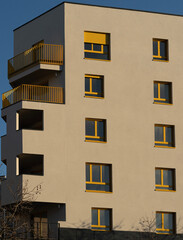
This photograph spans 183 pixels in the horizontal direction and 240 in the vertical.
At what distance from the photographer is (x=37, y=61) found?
50781 mm

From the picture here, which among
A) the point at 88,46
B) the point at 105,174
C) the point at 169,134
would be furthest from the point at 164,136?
the point at 88,46

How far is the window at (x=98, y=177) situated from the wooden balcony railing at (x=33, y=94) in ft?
15.3

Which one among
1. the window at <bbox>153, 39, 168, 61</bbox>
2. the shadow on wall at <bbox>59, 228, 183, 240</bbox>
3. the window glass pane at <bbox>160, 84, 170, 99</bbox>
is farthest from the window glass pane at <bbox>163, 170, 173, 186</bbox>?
the window at <bbox>153, 39, 168, 61</bbox>

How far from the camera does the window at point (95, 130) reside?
164ft

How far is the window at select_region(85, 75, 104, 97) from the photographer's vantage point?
50719 millimetres

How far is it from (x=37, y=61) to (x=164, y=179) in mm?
11044

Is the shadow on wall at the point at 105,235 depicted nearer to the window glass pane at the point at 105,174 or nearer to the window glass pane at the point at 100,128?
the window glass pane at the point at 105,174

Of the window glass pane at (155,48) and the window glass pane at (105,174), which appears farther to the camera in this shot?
the window glass pane at (155,48)

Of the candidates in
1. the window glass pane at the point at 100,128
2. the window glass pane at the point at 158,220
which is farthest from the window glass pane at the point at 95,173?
the window glass pane at the point at 158,220

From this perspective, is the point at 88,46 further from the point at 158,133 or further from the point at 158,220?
the point at 158,220

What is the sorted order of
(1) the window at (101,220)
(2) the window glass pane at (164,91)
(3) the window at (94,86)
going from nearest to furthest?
(1) the window at (101,220), (3) the window at (94,86), (2) the window glass pane at (164,91)

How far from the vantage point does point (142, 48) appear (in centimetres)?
5241

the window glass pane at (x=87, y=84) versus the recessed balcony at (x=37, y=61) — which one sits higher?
the recessed balcony at (x=37, y=61)

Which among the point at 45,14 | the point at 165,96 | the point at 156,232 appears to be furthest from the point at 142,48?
the point at 156,232
